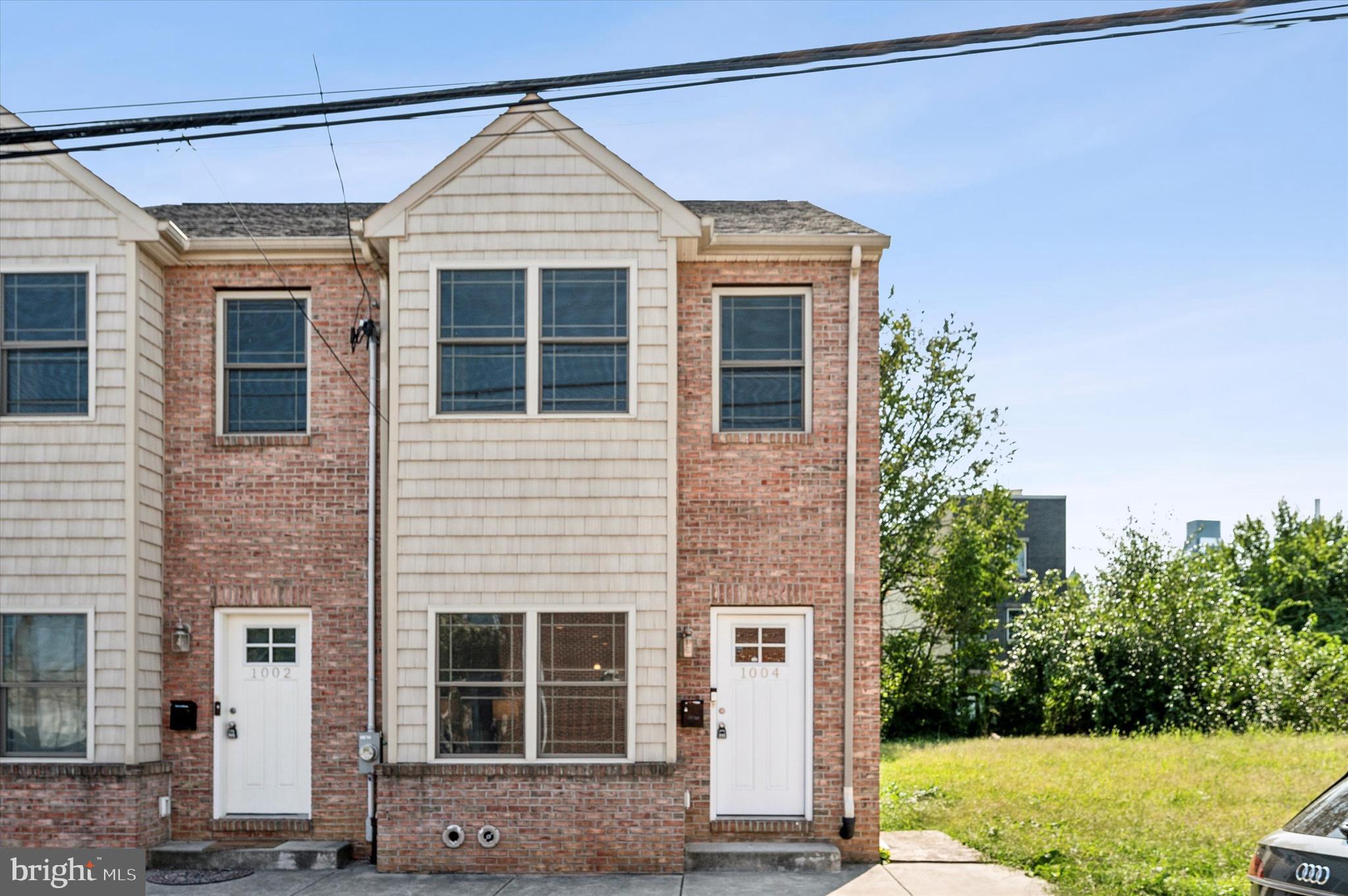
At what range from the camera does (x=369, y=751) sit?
10352 mm

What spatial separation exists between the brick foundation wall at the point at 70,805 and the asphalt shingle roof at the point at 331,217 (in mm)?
5071

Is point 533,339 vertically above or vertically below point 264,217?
below

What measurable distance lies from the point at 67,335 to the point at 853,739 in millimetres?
8094

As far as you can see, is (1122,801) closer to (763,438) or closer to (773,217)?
(763,438)

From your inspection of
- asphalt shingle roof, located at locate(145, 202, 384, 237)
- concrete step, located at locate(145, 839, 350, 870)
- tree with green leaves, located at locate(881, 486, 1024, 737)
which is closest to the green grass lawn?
tree with green leaves, located at locate(881, 486, 1024, 737)

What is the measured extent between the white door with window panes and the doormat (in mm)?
4264

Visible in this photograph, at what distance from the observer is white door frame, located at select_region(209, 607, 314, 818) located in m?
10.7

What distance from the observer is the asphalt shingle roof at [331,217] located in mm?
11133

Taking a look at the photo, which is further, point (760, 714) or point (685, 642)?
point (760, 714)

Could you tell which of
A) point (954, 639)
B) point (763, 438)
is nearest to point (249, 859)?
point (763, 438)

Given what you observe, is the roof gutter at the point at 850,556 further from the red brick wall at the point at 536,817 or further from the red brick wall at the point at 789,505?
the red brick wall at the point at 536,817

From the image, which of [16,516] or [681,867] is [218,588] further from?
[681,867]

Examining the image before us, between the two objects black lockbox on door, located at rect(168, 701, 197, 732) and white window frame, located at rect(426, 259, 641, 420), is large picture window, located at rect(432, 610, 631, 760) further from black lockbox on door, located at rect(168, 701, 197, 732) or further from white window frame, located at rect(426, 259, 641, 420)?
black lockbox on door, located at rect(168, 701, 197, 732)

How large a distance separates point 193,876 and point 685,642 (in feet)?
15.5
